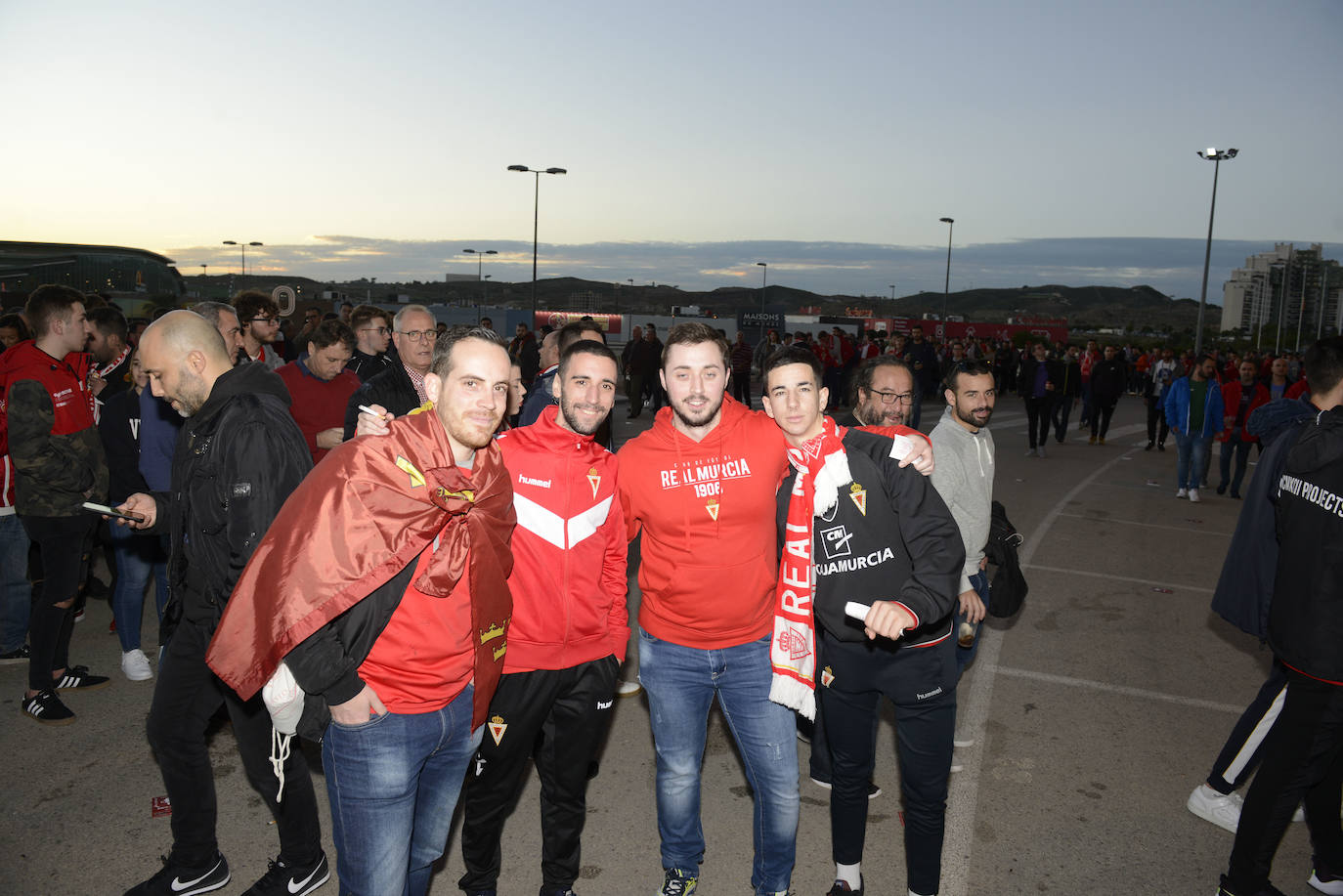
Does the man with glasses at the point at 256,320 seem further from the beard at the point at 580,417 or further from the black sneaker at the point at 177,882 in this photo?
the beard at the point at 580,417

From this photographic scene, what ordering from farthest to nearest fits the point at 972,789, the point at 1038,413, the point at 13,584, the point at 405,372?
1. the point at 1038,413
2. the point at 13,584
3. the point at 405,372
4. the point at 972,789

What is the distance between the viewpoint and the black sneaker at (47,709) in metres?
4.74

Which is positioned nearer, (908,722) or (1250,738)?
(908,722)

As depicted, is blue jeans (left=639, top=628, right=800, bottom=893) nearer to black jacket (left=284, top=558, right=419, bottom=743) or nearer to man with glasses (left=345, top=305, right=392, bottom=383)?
black jacket (left=284, top=558, right=419, bottom=743)

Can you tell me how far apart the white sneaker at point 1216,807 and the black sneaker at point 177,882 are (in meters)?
4.48

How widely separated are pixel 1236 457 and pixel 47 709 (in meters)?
15.0

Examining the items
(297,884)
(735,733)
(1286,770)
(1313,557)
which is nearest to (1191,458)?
(1313,557)

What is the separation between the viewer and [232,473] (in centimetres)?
278

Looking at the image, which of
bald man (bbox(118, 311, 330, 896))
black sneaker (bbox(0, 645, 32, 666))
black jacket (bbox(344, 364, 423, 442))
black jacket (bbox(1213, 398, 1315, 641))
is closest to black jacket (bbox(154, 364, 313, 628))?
bald man (bbox(118, 311, 330, 896))

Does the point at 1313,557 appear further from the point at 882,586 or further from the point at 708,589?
the point at 708,589

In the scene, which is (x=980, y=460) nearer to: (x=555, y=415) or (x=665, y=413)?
(x=665, y=413)

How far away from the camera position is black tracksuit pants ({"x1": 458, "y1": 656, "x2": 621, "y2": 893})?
3.03 m

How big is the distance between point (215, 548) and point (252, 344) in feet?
14.3

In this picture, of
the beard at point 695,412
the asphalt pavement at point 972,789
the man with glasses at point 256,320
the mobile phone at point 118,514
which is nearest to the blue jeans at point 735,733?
the asphalt pavement at point 972,789
